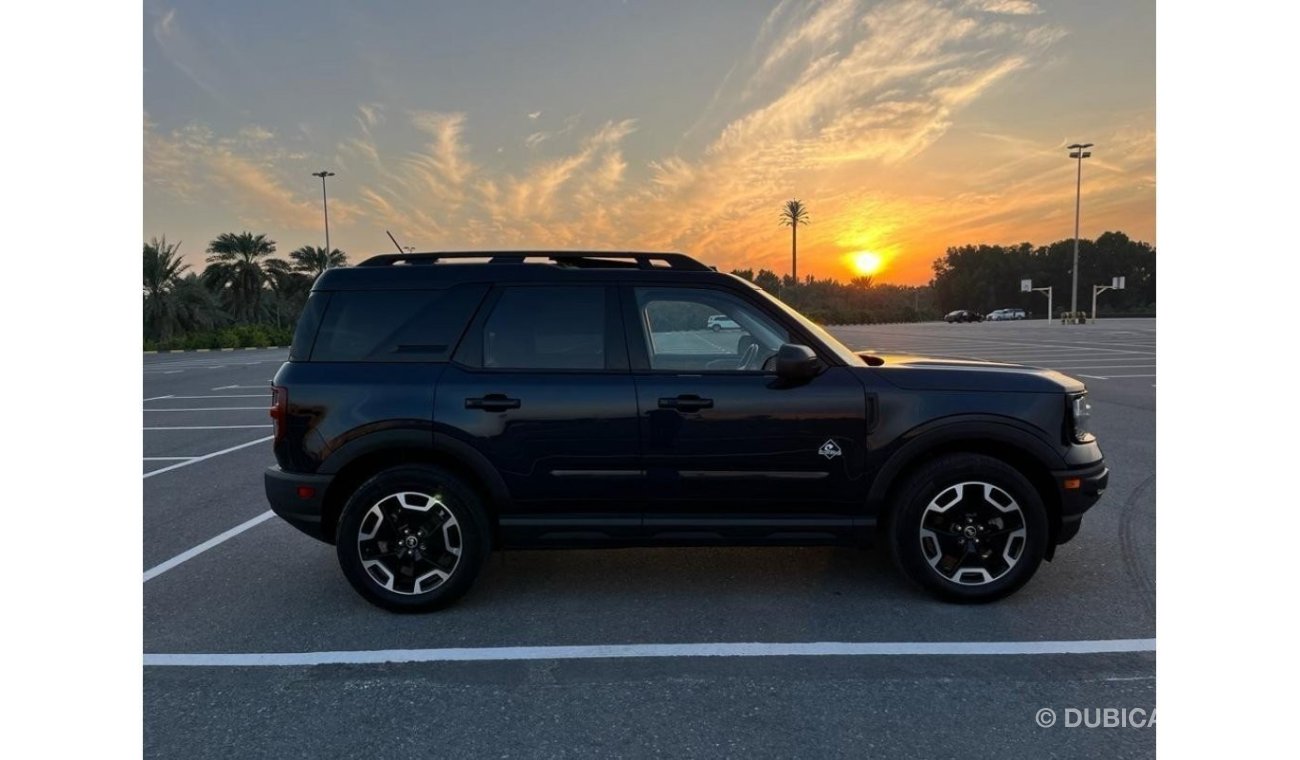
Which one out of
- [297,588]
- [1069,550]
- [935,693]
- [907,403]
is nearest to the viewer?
[935,693]

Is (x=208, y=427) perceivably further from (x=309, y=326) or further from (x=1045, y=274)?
(x=1045, y=274)

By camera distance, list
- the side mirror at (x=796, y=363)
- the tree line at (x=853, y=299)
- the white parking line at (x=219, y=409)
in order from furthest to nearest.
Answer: the tree line at (x=853, y=299) → the white parking line at (x=219, y=409) → the side mirror at (x=796, y=363)

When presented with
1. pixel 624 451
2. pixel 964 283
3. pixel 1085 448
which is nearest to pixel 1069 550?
pixel 1085 448

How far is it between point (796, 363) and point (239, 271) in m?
57.2

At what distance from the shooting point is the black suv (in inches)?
151

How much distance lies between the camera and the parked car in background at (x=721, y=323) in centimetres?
404

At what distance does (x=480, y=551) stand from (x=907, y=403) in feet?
7.98

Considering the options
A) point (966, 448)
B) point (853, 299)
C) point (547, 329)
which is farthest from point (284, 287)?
point (853, 299)

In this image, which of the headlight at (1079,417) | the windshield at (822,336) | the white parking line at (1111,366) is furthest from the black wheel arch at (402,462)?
the white parking line at (1111,366)

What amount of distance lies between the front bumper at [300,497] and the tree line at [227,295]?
29075 millimetres

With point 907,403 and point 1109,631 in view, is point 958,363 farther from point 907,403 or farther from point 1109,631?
point 1109,631

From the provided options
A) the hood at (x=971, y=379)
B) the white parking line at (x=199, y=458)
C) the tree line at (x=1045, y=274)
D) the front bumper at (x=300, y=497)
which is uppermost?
the tree line at (x=1045, y=274)

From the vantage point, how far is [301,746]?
8.90ft

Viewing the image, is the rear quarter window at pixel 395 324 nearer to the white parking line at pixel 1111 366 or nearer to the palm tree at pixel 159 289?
the white parking line at pixel 1111 366
